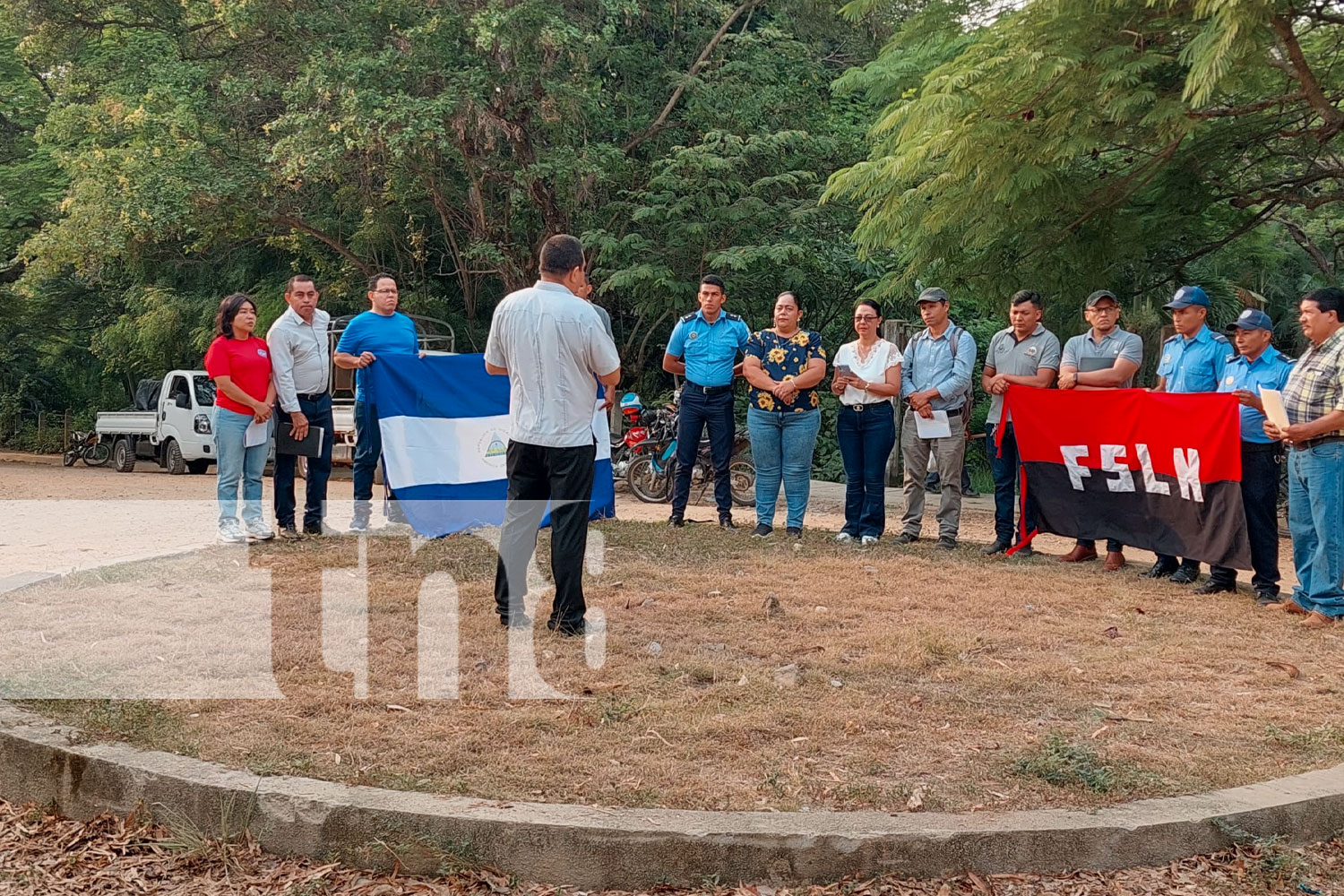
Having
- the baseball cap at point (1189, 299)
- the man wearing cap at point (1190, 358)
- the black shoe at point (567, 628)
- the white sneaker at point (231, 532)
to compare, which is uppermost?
the baseball cap at point (1189, 299)

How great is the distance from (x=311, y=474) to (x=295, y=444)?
529mm

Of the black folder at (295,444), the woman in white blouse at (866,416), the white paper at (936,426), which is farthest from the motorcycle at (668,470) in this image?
the black folder at (295,444)

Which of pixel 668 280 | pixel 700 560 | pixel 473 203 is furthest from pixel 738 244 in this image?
pixel 700 560

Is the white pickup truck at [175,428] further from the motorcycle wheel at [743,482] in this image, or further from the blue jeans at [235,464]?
the blue jeans at [235,464]

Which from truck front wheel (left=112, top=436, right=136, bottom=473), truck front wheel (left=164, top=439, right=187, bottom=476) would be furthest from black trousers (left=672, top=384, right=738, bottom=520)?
truck front wheel (left=112, top=436, right=136, bottom=473)

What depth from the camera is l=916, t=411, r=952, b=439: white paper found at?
29.8ft

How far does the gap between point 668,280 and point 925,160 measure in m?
6.70

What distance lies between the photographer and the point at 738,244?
17531mm

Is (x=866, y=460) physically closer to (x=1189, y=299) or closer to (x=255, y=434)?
(x=1189, y=299)

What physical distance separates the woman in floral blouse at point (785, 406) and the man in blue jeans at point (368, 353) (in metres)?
2.71

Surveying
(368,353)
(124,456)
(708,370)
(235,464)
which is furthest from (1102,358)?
(124,456)

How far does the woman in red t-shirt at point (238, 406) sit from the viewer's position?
8.27m

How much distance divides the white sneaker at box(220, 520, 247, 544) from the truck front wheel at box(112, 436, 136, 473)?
14.3 metres

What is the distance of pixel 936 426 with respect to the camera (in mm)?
9102
